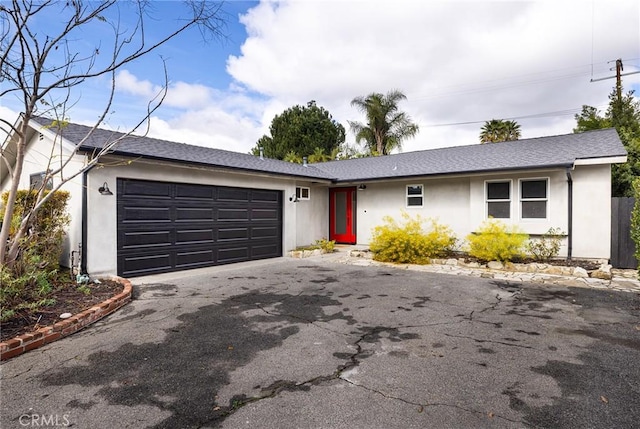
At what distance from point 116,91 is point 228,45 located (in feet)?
6.77

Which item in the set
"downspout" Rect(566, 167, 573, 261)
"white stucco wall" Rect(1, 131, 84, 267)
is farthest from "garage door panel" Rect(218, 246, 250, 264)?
"downspout" Rect(566, 167, 573, 261)

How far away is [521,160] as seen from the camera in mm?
9961

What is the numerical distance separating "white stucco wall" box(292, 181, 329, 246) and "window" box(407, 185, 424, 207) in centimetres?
367

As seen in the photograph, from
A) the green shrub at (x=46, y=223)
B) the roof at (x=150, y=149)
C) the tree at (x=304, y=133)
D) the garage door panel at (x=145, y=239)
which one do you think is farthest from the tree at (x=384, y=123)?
the green shrub at (x=46, y=223)

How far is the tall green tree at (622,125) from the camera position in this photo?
1139 centimetres

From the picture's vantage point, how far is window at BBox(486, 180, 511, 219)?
10.3 m

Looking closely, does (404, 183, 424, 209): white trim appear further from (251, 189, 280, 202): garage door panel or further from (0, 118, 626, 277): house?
(251, 189, 280, 202): garage door panel

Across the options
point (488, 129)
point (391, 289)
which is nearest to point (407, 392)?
point (391, 289)

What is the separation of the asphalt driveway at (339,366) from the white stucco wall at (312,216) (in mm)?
6790

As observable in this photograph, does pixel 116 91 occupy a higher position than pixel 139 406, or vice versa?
pixel 116 91

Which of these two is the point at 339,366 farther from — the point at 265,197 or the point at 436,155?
the point at 436,155

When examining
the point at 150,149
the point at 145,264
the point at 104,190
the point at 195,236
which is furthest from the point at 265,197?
the point at 104,190

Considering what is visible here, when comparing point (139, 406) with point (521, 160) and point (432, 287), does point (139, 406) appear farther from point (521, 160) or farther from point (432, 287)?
point (521, 160)

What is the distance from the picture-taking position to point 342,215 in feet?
46.8
